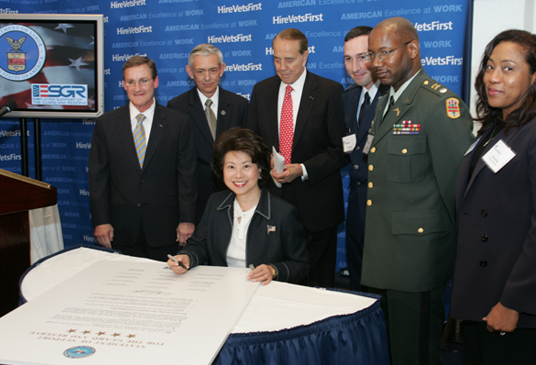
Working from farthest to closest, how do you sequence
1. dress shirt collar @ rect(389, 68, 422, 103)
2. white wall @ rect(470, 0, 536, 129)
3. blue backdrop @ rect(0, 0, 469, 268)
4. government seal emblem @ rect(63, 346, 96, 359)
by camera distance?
blue backdrop @ rect(0, 0, 469, 268) → white wall @ rect(470, 0, 536, 129) → dress shirt collar @ rect(389, 68, 422, 103) → government seal emblem @ rect(63, 346, 96, 359)

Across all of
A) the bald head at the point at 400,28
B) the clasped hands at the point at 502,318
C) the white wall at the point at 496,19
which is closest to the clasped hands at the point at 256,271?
the clasped hands at the point at 502,318

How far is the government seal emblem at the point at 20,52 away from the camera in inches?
163

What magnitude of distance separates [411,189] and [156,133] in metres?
1.72

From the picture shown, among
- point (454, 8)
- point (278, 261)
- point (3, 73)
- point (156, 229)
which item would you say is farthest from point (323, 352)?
point (3, 73)

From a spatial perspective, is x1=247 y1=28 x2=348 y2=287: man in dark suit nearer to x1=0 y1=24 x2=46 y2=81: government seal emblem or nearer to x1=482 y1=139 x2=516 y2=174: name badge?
x1=482 y1=139 x2=516 y2=174: name badge

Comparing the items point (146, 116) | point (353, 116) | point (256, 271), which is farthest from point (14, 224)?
point (353, 116)

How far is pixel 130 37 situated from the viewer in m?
4.59

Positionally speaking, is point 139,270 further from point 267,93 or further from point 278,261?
point 267,93

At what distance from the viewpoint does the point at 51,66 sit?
4.23m

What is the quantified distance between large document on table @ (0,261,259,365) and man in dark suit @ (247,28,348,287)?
1.16 metres

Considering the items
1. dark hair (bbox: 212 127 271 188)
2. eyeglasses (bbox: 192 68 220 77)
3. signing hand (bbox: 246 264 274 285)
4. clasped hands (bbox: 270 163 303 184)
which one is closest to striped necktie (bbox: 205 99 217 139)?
eyeglasses (bbox: 192 68 220 77)

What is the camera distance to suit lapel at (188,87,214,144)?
315 centimetres

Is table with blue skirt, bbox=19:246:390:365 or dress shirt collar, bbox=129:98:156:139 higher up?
dress shirt collar, bbox=129:98:156:139

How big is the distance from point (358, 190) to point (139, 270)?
137cm
